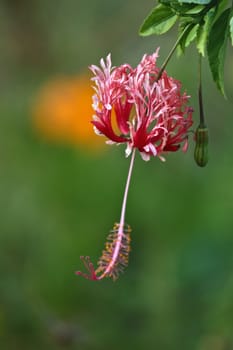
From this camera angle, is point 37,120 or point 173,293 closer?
point 173,293

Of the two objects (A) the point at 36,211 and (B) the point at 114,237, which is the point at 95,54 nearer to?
(A) the point at 36,211

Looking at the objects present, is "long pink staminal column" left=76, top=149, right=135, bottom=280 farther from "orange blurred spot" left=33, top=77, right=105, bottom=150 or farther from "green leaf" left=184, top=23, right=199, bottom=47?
"orange blurred spot" left=33, top=77, right=105, bottom=150

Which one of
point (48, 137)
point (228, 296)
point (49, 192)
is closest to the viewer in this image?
point (228, 296)

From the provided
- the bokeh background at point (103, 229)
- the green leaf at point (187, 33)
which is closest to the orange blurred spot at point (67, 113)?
the bokeh background at point (103, 229)

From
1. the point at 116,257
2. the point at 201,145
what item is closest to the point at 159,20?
the point at 201,145

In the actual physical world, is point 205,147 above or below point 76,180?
below

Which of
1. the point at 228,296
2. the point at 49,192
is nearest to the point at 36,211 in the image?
the point at 49,192
